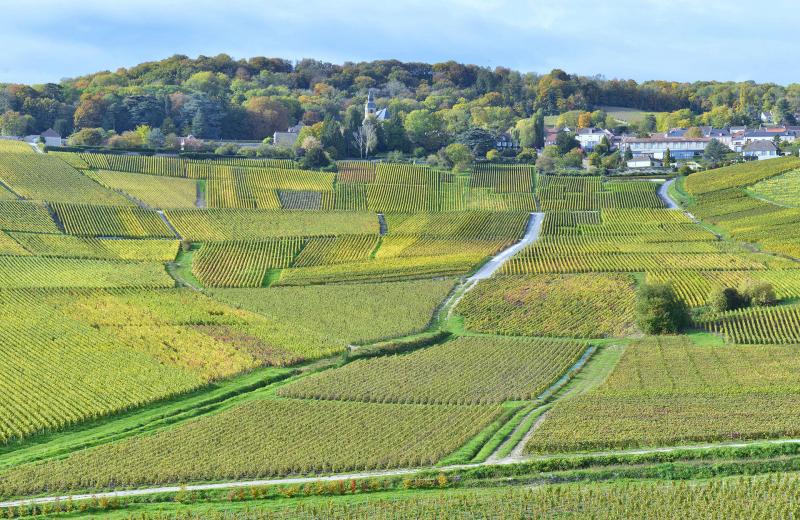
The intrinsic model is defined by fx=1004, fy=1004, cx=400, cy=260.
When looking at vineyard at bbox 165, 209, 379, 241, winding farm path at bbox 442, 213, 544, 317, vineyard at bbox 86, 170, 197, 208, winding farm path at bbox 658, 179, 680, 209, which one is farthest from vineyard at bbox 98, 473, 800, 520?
winding farm path at bbox 658, 179, 680, 209

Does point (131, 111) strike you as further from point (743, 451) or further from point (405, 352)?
point (743, 451)

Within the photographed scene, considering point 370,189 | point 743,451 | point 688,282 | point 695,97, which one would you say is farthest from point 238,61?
point 743,451

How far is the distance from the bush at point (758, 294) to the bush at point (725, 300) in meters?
0.30

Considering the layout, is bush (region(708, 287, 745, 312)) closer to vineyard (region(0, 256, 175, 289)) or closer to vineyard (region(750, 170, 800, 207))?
vineyard (region(0, 256, 175, 289))

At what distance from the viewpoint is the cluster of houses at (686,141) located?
11144 cm

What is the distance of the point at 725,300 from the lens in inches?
1908

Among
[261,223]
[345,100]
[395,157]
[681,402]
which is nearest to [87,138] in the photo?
[395,157]

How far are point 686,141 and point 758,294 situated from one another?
7664 cm

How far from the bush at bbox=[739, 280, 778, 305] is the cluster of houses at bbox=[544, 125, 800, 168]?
191ft

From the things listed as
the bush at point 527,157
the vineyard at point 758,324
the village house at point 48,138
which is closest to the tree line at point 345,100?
the village house at point 48,138

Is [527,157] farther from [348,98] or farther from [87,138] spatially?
[348,98]

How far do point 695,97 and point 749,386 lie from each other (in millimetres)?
141471

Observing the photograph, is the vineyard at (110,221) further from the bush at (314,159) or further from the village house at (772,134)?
the village house at (772,134)

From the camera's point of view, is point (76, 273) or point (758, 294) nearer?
point (758, 294)
